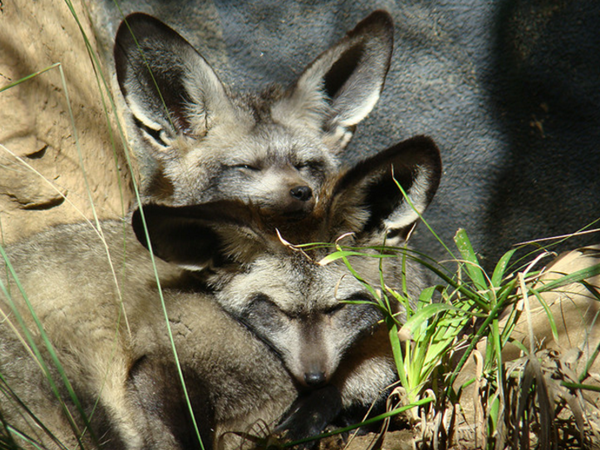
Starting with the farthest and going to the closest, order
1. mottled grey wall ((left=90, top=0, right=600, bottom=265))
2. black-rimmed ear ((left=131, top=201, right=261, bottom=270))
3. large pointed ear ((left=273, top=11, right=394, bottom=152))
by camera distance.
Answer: mottled grey wall ((left=90, top=0, right=600, bottom=265)) < large pointed ear ((left=273, top=11, right=394, bottom=152)) < black-rimmed ear ((left=131, top=201, right=261, bottom=270))

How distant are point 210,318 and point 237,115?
1.93 metres

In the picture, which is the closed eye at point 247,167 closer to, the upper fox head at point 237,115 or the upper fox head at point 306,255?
the upper fox head at point 237,115

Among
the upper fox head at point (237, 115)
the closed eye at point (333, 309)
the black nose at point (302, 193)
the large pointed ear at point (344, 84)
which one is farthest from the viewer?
the large pointed ear at point (344, 84)

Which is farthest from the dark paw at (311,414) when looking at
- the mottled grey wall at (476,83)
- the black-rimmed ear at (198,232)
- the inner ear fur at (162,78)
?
the mottled grey wall at (476,83)

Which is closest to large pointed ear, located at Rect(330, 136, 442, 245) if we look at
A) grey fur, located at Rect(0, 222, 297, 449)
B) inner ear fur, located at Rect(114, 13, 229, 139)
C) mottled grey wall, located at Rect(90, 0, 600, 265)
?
grey fur, located at Rect(0, 222, 297, 449)

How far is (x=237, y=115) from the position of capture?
166 inches

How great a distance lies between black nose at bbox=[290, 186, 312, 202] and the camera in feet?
11.1

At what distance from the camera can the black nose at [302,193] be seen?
3.39m

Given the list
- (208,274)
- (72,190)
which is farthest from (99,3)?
(208,274)

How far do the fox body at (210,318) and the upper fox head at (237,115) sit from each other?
30.6 inches

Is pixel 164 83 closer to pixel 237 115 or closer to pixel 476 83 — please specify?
pixel 237 115

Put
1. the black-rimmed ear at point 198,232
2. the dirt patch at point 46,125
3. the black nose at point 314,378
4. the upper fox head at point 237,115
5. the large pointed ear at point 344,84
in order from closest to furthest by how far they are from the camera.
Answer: the black-rimmed ear at point 198,232 → the black nose at point 314,378 → the dirt patch at point 46,125 → the upper fox head at point 237,115 → the large pointed ear at point 344,84

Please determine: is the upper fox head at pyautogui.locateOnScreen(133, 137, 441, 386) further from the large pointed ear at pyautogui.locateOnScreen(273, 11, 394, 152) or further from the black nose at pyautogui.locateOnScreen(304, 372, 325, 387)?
the large pointed ear at pyautogui.locateOnScreen(273, 11, 394, 152)

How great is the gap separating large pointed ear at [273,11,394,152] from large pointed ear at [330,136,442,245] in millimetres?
1502
